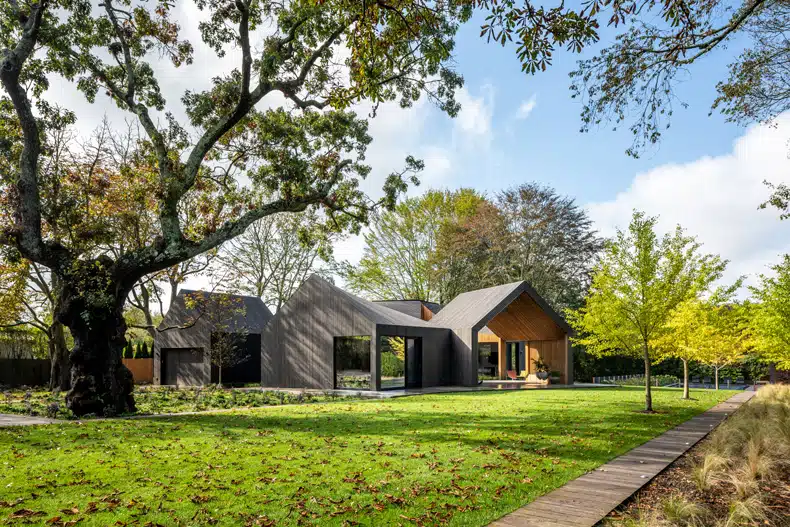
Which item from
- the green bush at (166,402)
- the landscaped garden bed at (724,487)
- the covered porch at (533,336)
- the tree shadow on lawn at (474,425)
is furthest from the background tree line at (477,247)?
the landscaped garden bed at (724,487)

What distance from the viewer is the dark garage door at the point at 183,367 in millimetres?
26797

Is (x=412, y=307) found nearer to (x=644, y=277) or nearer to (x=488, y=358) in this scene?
(x=488, y=358)

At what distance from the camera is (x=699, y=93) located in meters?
8.31

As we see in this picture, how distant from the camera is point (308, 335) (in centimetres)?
2353

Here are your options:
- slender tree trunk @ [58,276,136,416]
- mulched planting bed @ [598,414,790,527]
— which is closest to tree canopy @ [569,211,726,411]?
mulched planting bed @ [598,414,790,527]

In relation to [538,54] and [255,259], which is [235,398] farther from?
[255,259]

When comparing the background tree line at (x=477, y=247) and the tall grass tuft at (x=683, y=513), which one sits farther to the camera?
the background tree line at (x=477, y=247)

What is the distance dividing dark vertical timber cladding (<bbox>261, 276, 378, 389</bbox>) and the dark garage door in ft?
13.4

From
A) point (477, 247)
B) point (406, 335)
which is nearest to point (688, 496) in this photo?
point (406, 335)

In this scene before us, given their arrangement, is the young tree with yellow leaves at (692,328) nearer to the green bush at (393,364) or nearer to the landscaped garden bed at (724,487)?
the landscaped garden bed at (724,487)

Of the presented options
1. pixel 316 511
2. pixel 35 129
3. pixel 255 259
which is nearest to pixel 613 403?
pixel 316 511

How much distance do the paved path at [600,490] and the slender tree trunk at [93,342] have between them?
1064 cm

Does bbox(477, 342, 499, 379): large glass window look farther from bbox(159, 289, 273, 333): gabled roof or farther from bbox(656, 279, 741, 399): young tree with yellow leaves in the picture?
bbox(656, 279, 741, 399): young tree with yellow leaves

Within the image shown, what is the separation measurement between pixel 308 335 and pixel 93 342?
1109cm
